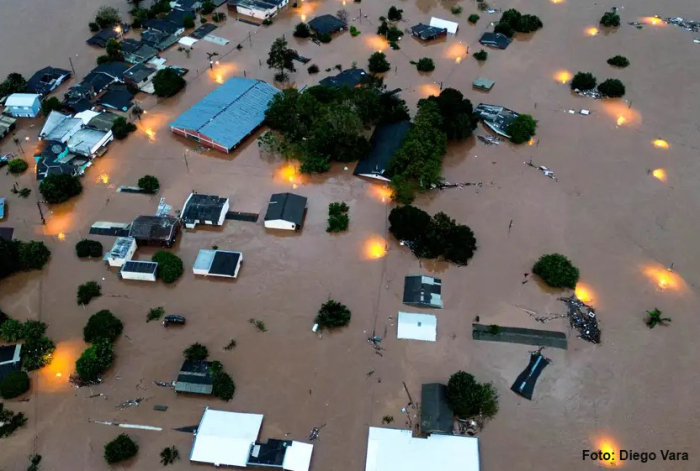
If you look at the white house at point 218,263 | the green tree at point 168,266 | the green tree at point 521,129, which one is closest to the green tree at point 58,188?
the green tree at point 168,266

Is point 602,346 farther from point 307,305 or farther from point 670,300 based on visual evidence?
point 307,305

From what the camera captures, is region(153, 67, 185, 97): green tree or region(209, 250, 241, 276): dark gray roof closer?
region(209, 250, 241, 276): dark gray roof

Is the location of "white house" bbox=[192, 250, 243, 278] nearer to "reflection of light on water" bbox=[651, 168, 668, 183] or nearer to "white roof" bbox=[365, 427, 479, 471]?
"white roof" bbox=[365, 427, 479, 471]

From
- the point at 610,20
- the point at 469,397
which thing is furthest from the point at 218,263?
the point at 610,20

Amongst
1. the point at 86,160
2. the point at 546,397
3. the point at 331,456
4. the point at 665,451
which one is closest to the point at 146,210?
the point at 86,160

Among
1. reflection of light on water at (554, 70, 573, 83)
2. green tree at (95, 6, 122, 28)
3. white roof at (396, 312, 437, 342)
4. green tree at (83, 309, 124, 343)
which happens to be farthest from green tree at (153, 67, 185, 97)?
reflection of light on water at (554, 70, 573, 83)

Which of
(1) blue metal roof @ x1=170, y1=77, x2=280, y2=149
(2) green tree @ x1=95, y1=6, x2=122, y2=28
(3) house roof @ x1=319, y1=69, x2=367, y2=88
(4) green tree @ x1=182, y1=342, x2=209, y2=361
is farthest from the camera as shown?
(2) green tree @ x1=95, y1=6, x2=122, y2=28
